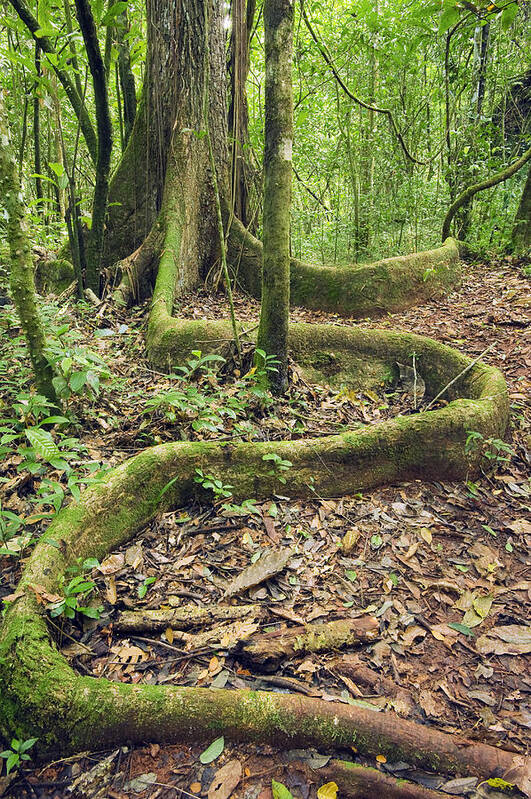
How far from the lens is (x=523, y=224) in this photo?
7051 mm

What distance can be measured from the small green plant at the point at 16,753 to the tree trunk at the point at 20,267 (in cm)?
204

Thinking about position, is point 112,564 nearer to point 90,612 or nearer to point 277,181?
point 90,612

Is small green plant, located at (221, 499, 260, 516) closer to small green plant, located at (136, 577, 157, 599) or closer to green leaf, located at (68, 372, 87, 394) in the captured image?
small green plant, located at (136, 577, 157, 599)

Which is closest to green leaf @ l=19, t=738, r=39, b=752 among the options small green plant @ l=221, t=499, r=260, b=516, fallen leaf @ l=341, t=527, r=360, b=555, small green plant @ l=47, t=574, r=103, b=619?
small green plant @ l=47, t=574, r=103, b=619

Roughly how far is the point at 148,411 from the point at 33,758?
7.18 feet

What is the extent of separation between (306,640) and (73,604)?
3.53 ft

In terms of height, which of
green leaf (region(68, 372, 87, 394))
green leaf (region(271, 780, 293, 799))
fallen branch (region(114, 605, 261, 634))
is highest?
green leaf (region(68, 372, 87, 394))

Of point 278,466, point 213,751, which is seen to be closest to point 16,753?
point 213,751

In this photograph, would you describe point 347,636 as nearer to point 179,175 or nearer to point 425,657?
point 425,657

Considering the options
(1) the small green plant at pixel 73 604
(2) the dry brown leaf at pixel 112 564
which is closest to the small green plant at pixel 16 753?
(1) the small green plant at pixel 73 604

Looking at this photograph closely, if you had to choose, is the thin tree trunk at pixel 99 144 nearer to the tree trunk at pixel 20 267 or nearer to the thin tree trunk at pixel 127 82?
the tree trunk at pixel 20 267

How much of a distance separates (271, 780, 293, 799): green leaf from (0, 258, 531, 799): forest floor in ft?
0.08

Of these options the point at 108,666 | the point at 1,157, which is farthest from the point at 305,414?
the point at 1,157

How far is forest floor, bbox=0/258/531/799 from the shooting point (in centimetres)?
173
